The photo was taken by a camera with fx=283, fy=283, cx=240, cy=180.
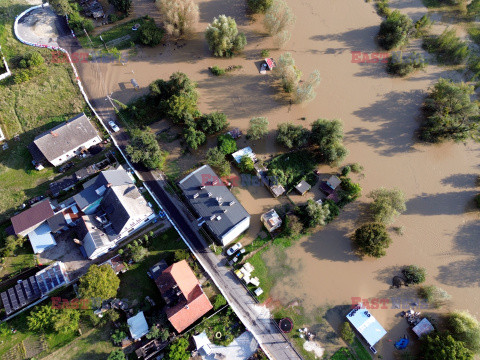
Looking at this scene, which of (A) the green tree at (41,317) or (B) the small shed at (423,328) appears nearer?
(A) the green tree at (41,317)

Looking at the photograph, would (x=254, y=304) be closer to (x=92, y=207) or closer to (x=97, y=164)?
(x=92, y=207)

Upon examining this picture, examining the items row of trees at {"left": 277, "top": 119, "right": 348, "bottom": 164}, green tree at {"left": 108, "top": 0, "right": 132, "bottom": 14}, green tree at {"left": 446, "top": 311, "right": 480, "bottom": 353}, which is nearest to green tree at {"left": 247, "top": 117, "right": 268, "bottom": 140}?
row of trees at {"left": 277, "top": 119, "right": 348, "bottom": 164}

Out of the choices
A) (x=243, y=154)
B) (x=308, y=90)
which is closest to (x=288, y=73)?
(x=308, y=90)

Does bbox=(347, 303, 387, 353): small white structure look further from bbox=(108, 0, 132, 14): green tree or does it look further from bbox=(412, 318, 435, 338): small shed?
bbox=(108, 0, 132, 14): green tree

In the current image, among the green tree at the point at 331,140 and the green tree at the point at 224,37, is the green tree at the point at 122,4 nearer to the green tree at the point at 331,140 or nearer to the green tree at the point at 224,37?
the green tree at the point at 224,37

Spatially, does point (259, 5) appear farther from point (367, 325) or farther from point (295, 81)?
point (367, 325)

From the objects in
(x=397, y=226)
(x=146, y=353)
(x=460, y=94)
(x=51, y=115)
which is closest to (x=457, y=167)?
(x=460, y=94)

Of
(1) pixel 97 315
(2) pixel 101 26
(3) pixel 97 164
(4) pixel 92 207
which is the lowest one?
(1) pixel 97 315

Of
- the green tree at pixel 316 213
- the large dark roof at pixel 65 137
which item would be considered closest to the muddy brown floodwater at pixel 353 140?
the green tree at pixel 316 213
